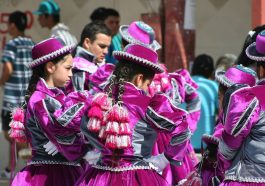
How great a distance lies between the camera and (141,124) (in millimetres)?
5316

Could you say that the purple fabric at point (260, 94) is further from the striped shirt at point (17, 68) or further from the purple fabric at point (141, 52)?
the striped shirt at point (17, 68)

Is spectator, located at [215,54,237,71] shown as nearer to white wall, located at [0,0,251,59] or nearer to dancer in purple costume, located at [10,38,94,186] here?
white wall, located at [0,0,251,59]

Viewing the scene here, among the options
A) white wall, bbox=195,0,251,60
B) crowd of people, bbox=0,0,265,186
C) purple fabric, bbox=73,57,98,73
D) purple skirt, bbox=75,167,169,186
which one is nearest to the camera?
crowd of people, bbox=0,0,265,186

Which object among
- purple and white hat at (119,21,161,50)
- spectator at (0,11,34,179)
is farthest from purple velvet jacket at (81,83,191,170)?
spectator at (0,11,34,179)

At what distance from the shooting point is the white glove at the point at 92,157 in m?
5.51

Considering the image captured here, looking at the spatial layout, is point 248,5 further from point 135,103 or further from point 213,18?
point 135,103

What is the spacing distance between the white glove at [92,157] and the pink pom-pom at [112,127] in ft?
1.06

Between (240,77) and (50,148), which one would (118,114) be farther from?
(240,77)

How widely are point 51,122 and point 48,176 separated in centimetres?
45

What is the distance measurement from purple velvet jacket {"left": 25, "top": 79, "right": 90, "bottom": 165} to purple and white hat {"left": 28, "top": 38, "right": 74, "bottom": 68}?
140 mm

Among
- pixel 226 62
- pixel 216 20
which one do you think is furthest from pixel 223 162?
pixel 216 20

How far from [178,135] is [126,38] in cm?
174

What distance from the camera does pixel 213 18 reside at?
11523mm

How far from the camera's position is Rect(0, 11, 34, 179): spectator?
32.5 ft
